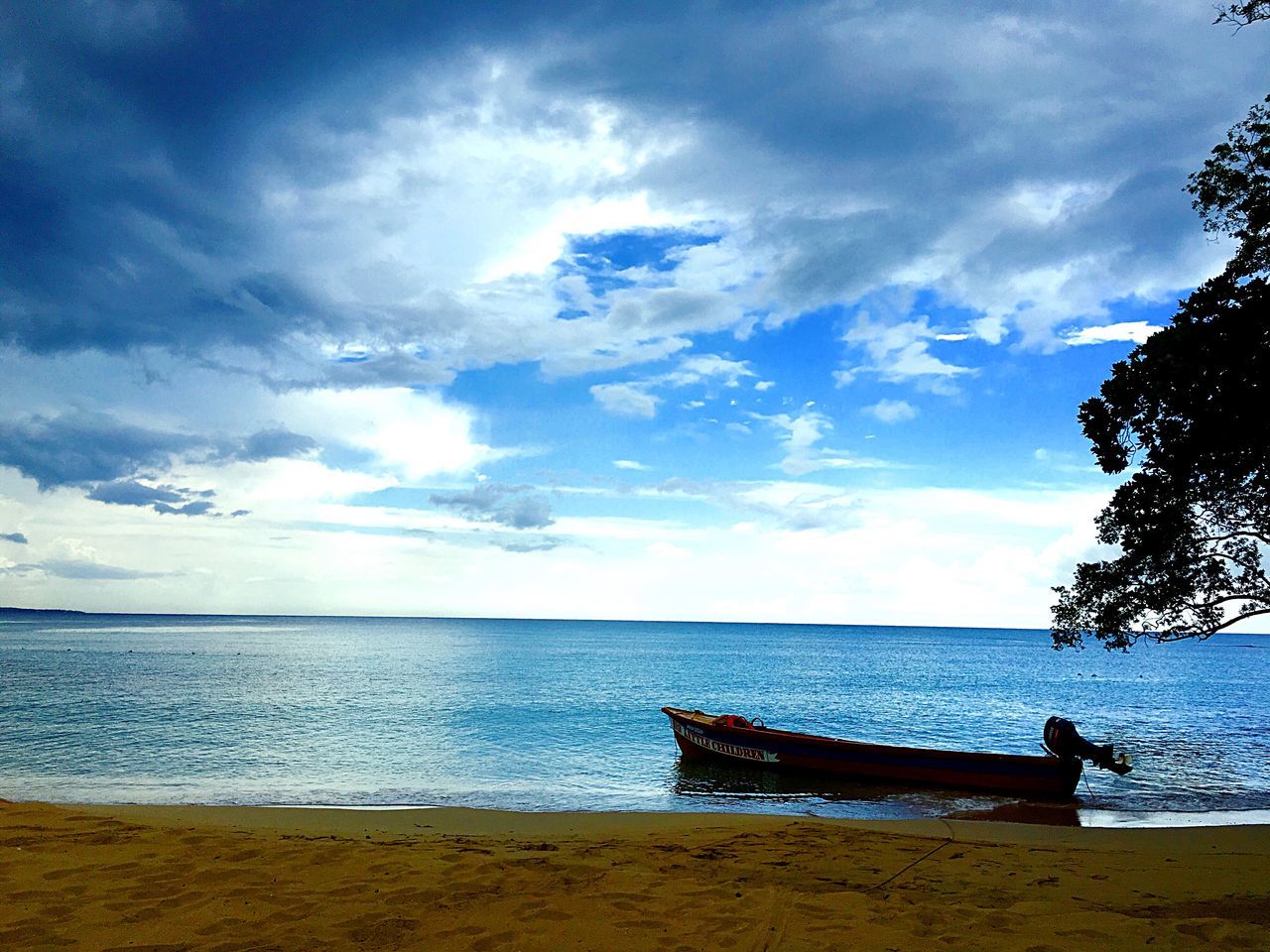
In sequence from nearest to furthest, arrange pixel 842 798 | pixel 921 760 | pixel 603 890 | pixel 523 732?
1. pixel 603 890
2. pixel 842 798
3. pixel 921 760
4. pixel 523 732

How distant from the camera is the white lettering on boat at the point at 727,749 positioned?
22.9m

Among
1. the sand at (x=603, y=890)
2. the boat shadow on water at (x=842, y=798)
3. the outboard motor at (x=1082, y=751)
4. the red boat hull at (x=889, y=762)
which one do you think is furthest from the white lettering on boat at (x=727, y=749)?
the sand at (x=603, y=890)

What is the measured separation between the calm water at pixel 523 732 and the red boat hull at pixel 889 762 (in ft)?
2.00

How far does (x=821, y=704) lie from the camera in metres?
48.8

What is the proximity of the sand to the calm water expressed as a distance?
7.55m

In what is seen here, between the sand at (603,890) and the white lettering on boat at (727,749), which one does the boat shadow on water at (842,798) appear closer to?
the white lettering on boat at (727,749)

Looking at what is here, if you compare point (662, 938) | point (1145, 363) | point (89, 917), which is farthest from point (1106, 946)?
point (89, 917)

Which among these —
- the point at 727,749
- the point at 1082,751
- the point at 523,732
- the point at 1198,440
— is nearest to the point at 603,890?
the point at 1198,440

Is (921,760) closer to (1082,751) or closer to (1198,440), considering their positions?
(1082,751)

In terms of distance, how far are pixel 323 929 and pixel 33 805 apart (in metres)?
9.67

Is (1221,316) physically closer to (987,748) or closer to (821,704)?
(987,748)

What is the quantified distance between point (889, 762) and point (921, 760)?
0.87 metres

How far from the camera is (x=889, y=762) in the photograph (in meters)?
21.4

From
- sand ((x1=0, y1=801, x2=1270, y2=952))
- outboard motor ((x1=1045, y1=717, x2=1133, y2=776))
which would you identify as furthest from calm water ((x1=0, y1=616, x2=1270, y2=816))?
sand ((x1=0, y1=801, x2=1270, y2=952))
